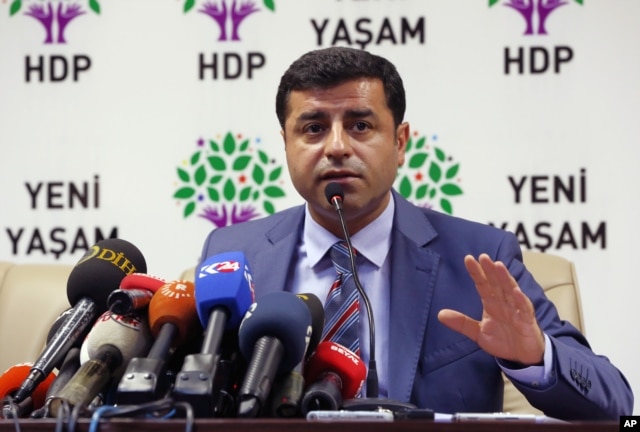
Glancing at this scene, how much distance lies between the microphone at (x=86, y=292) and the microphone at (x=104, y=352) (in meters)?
0.04

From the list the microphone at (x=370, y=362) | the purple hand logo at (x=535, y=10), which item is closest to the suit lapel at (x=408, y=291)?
the microphone at (x=370, y=362)

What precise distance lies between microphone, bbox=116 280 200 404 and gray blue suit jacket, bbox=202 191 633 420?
0.75m

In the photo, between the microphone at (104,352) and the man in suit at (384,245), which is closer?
the microphone at (104,352)

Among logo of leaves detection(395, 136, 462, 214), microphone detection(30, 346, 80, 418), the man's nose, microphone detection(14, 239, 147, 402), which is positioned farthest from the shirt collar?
microphone detection(30, 346, 80, 418)

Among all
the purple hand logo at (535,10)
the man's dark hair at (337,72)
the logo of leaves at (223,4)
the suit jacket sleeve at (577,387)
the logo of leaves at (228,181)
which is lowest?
the suit jacket sleeve at (577,387)

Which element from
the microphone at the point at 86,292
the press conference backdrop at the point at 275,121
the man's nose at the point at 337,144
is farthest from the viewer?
the press conference backdrop at the point at 275,121

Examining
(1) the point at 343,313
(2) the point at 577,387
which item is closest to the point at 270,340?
(2) the point at 577,387

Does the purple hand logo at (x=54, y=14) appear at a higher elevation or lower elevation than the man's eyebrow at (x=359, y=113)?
higher

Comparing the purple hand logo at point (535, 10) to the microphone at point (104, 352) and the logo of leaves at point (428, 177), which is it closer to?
the logo of leaves at point (428, 177)

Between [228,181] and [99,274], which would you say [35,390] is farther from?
[228,181]

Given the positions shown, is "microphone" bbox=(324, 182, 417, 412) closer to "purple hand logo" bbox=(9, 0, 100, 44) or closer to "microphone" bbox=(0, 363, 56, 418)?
"microphone" bbox=(0, 363, 56, 418)

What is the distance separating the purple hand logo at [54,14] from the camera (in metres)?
3.51

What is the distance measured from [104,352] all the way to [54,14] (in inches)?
94.2

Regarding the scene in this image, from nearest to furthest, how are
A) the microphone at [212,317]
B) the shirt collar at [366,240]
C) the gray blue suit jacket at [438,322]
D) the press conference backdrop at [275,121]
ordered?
1. the microphone at [212,317]
2. the gray blue suit jacket at [438,322]
3. the shirt collar at [366,240]
4. the press conference backdrop at [275,121]
